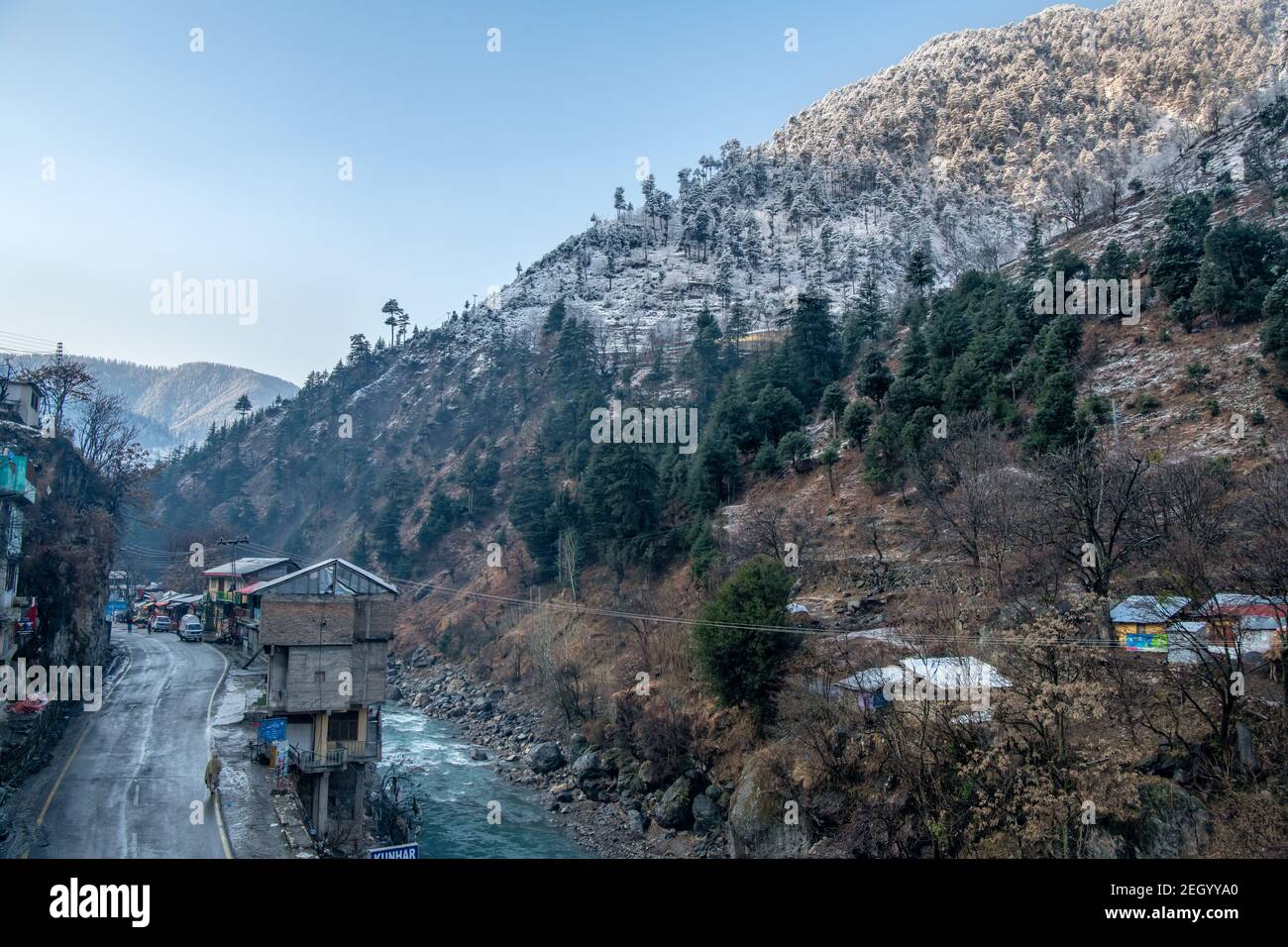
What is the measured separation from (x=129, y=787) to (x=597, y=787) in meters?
12.1

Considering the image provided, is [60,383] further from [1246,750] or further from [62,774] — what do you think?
[1246,750]

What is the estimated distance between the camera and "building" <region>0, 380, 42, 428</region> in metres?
23.7

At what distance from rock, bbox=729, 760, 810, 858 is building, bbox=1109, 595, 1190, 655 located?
25.9ft

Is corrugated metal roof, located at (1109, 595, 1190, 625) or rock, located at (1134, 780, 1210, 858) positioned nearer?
rock, located at (1134, 780, 1210, 858)

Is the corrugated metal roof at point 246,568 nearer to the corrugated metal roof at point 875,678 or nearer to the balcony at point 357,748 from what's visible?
the balcony at point 357,748

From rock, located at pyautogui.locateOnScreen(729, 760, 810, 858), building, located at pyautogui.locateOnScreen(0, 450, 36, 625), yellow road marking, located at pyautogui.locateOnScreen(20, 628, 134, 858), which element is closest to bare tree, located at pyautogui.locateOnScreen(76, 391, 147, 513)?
yellow road marking, located at pyautogui.locateOnScreen(20, 628, 134, 858)

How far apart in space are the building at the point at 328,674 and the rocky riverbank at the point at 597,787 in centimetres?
598

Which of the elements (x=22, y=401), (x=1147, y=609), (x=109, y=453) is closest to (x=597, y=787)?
(x=1147, y=609)

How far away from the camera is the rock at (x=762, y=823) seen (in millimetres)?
16250

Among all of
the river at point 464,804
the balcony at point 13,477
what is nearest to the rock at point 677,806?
the river at point 464,804

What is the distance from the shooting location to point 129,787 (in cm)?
1519

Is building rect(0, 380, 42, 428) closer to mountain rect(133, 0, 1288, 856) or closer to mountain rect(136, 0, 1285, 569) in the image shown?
mountain rect(133, 0, 1288, 856)

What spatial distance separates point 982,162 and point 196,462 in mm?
99480
